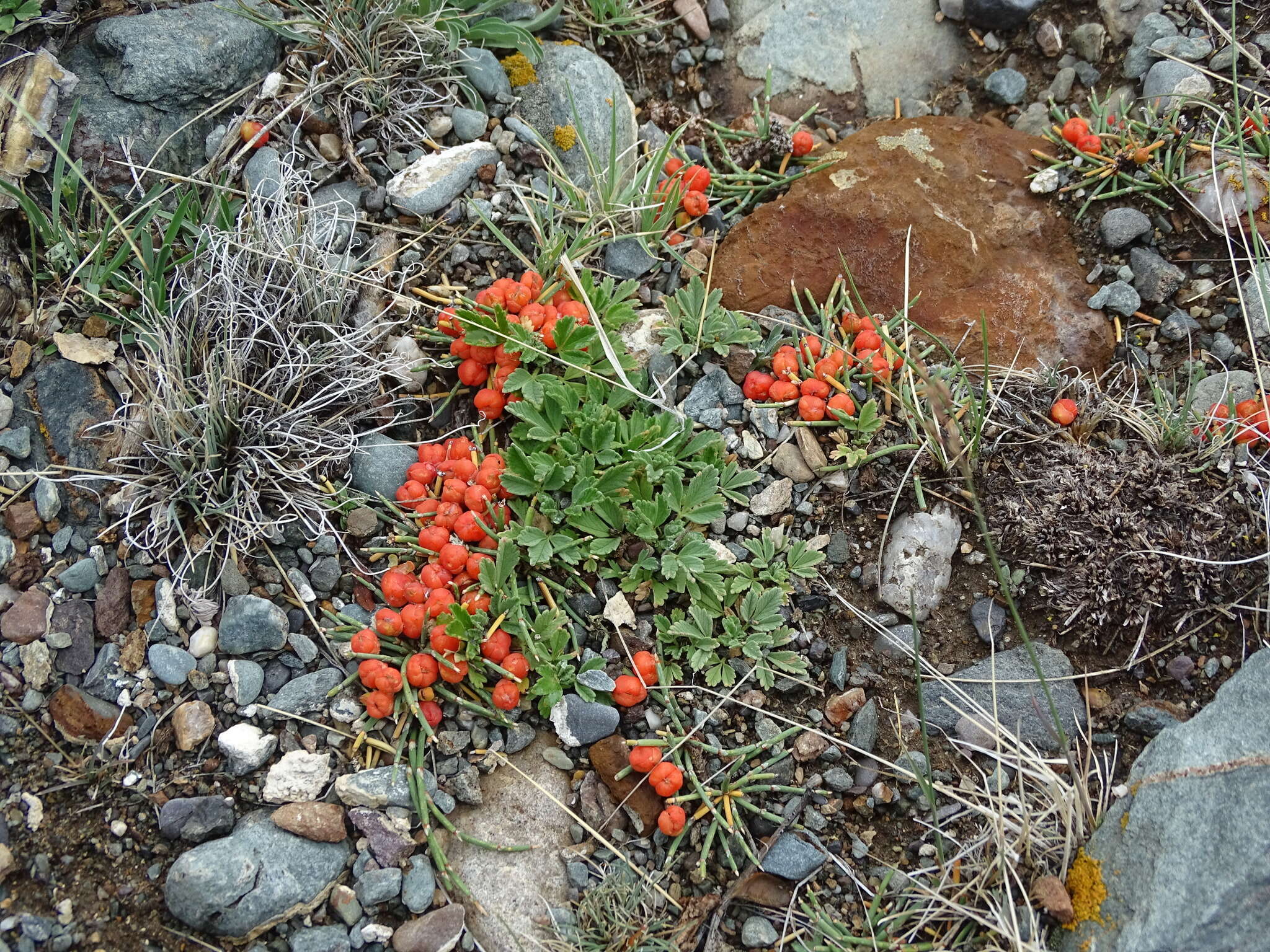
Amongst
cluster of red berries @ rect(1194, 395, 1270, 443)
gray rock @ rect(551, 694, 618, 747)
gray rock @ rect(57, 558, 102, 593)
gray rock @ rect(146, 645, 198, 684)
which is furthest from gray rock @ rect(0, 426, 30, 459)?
cluster of red berries @ rect(1194, 395, 1270, 443)

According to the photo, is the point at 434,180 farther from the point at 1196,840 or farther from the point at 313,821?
the point at 1196,840

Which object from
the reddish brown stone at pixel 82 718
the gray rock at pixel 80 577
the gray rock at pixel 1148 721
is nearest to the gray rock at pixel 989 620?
the gray rock at pixel 1148 721

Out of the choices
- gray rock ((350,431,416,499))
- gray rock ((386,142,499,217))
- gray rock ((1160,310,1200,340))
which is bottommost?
gray rock ((350,431,416,499))

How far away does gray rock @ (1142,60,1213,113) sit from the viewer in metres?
4.28

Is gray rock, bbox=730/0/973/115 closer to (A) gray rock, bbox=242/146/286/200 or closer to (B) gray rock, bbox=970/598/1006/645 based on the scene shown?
(A) gray rock, bbox=242/146/286/200

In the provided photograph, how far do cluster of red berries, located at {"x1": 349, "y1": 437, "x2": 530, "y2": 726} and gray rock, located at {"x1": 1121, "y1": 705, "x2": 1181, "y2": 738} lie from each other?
2.10 meters

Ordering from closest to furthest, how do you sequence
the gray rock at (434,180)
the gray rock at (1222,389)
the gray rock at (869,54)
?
the gray rock at (1222,389), the gray rock at (434,180), the gray rock at (869,54)

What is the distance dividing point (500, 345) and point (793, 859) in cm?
211

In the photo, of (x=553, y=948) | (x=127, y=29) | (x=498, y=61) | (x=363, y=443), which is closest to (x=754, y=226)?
(x=498, y=61)

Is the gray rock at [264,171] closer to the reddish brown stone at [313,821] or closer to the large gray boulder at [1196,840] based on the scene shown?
the reddish brown stone at [313,821]

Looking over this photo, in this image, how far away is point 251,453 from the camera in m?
3.53

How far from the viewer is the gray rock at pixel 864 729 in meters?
3.38

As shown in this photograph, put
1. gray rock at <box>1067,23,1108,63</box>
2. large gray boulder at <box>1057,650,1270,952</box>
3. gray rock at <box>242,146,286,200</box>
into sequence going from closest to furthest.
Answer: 1. large gray boulder at <box>1057,650,1270,952</box>
2. gray rock at <box>242,146,286,200</box>
3. gray rock at <box>1067,23,1108,63</box>

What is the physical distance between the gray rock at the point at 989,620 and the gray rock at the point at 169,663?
279 centimetres
